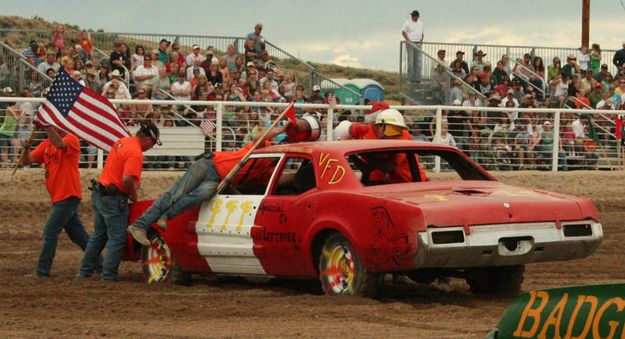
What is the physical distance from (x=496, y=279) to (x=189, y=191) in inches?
113

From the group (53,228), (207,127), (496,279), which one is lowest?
(496,279)

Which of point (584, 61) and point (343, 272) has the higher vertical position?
point (584, 61)

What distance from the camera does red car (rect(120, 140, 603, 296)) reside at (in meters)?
10.1

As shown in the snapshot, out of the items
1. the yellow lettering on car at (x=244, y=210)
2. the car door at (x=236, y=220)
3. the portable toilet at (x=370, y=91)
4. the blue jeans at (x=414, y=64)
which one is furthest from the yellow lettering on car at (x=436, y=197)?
the portable toilet at (x=370, y=91)

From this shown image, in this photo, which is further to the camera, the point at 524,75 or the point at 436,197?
the point at 524,75

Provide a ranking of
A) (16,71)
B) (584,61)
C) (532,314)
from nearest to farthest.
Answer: (532,314) < (16,71) < (584,61)

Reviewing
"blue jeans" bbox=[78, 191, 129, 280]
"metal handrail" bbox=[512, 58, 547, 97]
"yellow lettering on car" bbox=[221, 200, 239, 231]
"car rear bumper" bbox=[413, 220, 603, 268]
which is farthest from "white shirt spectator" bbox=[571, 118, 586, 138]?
"car rear bumper" bbox=[413, 220, 603, 268]

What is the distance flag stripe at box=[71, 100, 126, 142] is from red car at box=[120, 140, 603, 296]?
101 inches

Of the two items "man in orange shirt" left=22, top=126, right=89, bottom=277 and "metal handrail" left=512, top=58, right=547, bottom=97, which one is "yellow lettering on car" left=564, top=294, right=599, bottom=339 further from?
"metal handrail" left=512, top=58, right=547, bottom=97

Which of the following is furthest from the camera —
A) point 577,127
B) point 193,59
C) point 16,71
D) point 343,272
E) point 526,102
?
point 526,102

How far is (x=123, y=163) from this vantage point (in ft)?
42.1

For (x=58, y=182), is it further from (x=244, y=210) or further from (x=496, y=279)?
(x=496, y=279)

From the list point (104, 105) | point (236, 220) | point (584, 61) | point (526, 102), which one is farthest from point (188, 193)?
point (584, 61)

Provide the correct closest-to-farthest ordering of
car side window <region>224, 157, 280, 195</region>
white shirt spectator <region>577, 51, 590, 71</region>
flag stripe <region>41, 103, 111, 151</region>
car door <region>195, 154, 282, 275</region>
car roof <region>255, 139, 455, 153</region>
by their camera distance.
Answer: car roof <region>255, 139, 455, 153</region>, car door <region>195, 154, 282, 275</region>, car side window <region>224, 157, 280, 195</region>, flag stripe <region>41, 103, 111, 151</region>, white shirt spectator <region>577, 51, 590, 71</region>
